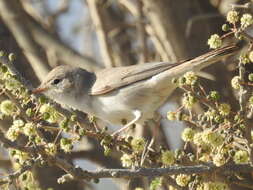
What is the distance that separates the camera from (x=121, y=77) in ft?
14.0

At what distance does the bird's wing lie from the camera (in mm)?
4145

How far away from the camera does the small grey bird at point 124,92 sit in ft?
13.4

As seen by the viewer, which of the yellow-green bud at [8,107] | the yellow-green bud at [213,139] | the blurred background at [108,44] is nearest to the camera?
the yellow-green bud at [213,139]

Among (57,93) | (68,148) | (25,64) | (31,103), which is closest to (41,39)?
(25,64)

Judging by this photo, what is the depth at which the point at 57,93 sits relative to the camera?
177 inches

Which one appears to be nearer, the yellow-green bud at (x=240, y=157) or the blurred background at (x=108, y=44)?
the yellow-green bud at (x=240, y=157)

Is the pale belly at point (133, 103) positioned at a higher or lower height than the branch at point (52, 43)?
lower

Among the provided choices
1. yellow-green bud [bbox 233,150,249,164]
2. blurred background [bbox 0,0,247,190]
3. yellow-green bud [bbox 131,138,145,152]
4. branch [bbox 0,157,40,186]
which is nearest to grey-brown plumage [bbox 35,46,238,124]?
blurred background [bbox 0,0,247,190]

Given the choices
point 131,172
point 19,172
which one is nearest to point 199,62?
point 131,172

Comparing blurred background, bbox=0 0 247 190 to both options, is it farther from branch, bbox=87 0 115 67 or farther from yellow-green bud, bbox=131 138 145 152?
yellow-green bud, bbox=131 138 145 152

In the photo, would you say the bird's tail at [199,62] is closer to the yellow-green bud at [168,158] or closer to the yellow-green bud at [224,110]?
the yellow-green bud at [224,110]

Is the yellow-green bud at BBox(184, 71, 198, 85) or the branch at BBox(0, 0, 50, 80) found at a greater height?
the branch at BBox(0, 0, 50, 80)

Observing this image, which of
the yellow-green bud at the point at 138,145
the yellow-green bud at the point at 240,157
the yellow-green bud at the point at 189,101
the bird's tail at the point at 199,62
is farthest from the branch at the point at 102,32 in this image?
the yellow-green bud at the point at 240,157

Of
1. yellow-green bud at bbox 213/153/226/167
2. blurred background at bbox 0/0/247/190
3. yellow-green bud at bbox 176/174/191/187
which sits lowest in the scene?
yellow-green bud at bbox 176/174/191/187
